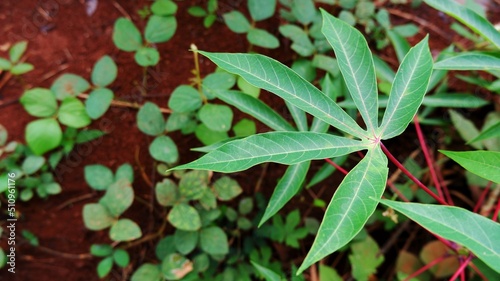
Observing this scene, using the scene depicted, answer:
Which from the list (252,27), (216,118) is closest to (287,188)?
(216,118)

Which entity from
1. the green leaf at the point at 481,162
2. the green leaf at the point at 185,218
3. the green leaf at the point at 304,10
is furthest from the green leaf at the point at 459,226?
the green leaf at the point at 304,10

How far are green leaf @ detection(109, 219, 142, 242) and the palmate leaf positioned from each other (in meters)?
0.60

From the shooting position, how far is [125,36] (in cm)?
129

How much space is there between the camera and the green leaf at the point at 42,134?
50.1 inches

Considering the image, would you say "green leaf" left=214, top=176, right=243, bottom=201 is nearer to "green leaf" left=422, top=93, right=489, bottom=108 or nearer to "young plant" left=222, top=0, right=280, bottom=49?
"young plant" left=222, top=0, right=280, bottom=49

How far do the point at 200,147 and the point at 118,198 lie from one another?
0.30 metres

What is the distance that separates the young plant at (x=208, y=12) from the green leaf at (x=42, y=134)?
0.62 m

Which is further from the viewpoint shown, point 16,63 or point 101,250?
point 16,63

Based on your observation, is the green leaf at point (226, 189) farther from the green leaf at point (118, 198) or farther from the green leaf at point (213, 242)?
the green leaf at point (118, 198)

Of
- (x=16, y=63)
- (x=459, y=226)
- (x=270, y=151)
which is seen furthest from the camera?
(x=16, y=63)

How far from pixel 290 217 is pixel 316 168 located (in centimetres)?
27

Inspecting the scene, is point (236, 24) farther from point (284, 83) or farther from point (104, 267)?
point (104, 267)

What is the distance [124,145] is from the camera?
1463 millimetres

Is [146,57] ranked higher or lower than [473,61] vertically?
lower
